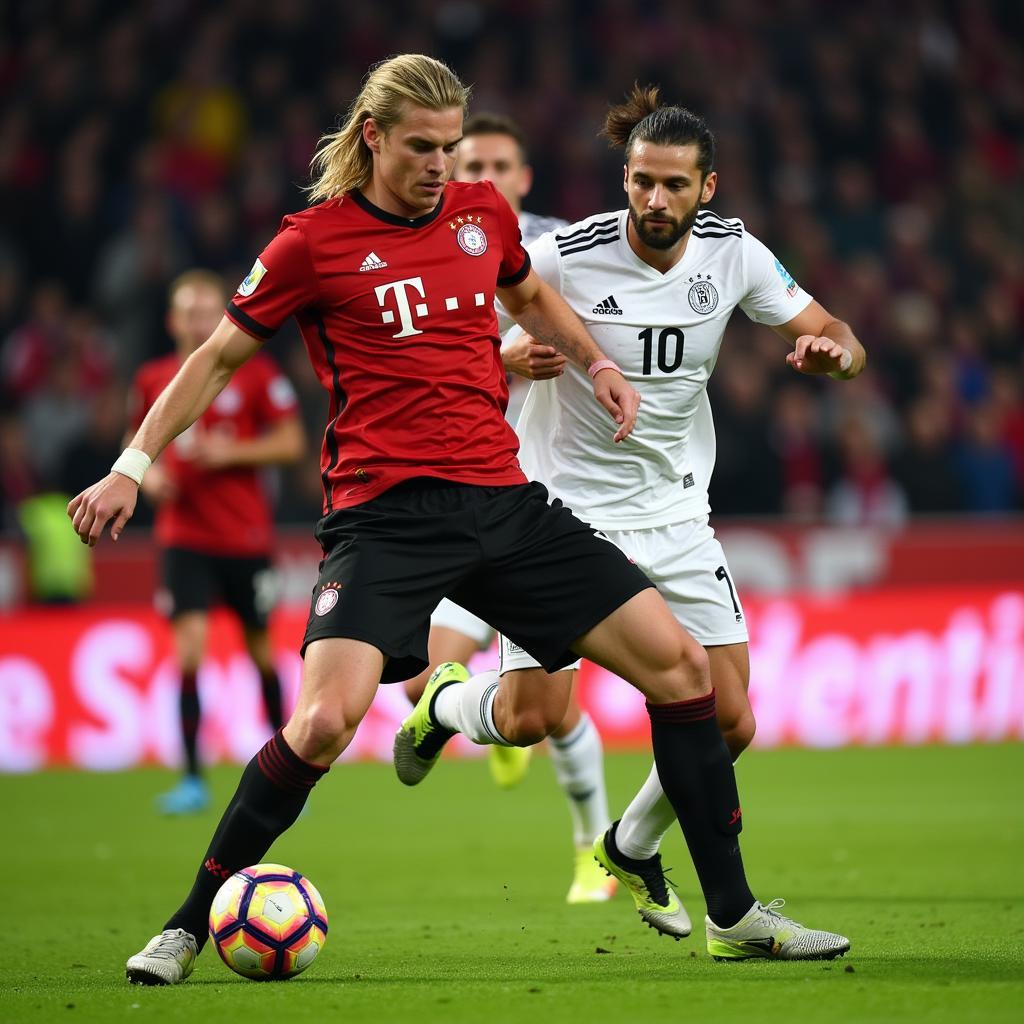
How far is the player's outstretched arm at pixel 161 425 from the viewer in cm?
468

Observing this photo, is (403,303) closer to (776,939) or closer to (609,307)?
(609,307)

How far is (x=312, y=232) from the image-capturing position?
500 cm

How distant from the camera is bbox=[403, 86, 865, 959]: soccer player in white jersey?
18.6 feet

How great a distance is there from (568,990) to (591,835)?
2439 mm

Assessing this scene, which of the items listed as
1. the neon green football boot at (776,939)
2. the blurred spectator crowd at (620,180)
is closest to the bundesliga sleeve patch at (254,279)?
the neon green football boot at (776,939)

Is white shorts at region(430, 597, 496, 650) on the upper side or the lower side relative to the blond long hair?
lower

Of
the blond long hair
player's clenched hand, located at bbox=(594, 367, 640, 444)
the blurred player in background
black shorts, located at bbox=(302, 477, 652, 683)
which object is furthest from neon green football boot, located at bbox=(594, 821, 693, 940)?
the blurred player in background

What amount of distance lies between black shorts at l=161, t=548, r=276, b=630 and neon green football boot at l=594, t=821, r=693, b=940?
457 cm

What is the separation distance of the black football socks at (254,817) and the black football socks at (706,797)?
0.98 meters

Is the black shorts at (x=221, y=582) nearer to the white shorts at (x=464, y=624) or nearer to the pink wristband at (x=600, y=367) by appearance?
the white shorts at (x=464, y=624)

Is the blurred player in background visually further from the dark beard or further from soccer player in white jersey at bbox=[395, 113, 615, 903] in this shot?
the dark beard

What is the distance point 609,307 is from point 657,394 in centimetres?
31

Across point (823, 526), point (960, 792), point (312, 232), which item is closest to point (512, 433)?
point (312, 232)

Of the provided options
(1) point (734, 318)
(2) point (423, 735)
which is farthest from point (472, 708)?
(1) point (734, 318)
